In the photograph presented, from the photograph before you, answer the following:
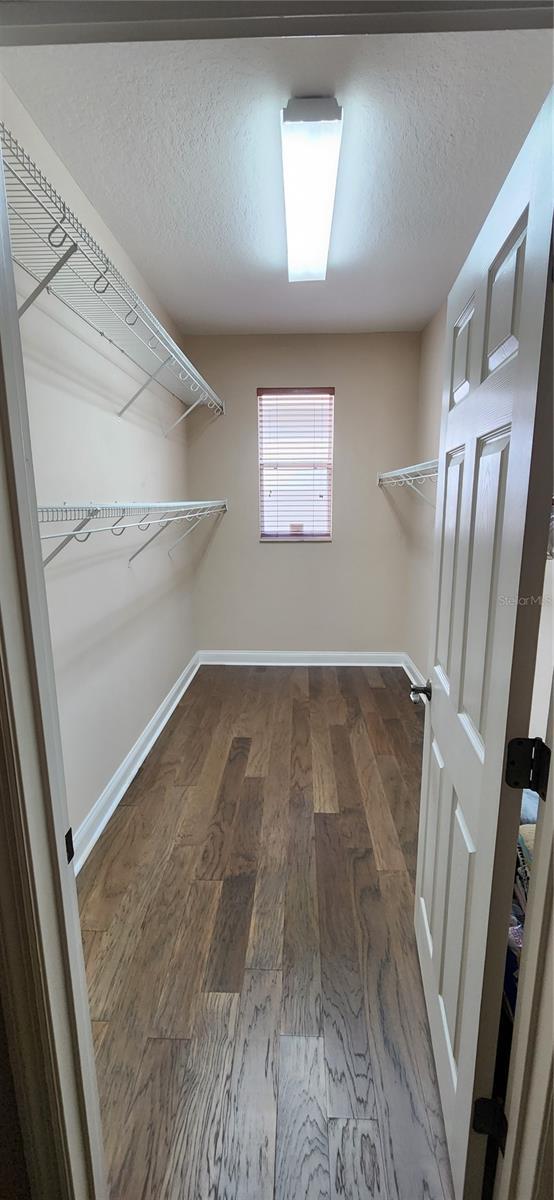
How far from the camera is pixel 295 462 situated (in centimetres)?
397

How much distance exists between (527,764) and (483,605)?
12.4 inches

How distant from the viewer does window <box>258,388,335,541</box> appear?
3.88 m

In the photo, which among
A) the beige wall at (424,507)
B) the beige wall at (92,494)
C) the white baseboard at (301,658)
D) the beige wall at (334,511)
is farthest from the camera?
the white baseboard at (301,658)

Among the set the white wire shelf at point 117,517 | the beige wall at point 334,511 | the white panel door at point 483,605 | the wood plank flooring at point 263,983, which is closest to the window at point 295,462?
the beige wall at point 334,511

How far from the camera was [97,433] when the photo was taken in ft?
7.15

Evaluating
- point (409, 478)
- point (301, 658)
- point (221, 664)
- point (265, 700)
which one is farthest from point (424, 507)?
point (221, 664)

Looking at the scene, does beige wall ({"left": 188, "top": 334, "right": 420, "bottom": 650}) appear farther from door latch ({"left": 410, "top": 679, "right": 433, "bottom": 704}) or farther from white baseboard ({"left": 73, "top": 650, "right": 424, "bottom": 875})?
door latch ({"left": 410, "top": 679, "right": 433, "bottom": 704})

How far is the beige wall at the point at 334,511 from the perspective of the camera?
3.81 metres

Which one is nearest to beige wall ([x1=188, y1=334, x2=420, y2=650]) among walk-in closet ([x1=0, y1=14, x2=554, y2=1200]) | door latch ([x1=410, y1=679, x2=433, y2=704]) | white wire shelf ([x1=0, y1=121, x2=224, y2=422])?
walk-in closet ([x1=0, y1=14, x2=554, y2=1200])

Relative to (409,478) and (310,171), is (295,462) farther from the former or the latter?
(310,171)

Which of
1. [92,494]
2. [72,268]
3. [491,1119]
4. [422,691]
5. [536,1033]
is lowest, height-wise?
[491,1119]

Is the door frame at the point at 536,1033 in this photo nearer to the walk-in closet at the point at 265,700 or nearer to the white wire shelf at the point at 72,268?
the walk-in closet at the point at 265,700

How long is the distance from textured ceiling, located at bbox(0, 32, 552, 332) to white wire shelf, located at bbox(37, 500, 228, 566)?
3.88 feet

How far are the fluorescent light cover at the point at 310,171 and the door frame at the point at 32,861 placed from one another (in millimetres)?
1341
